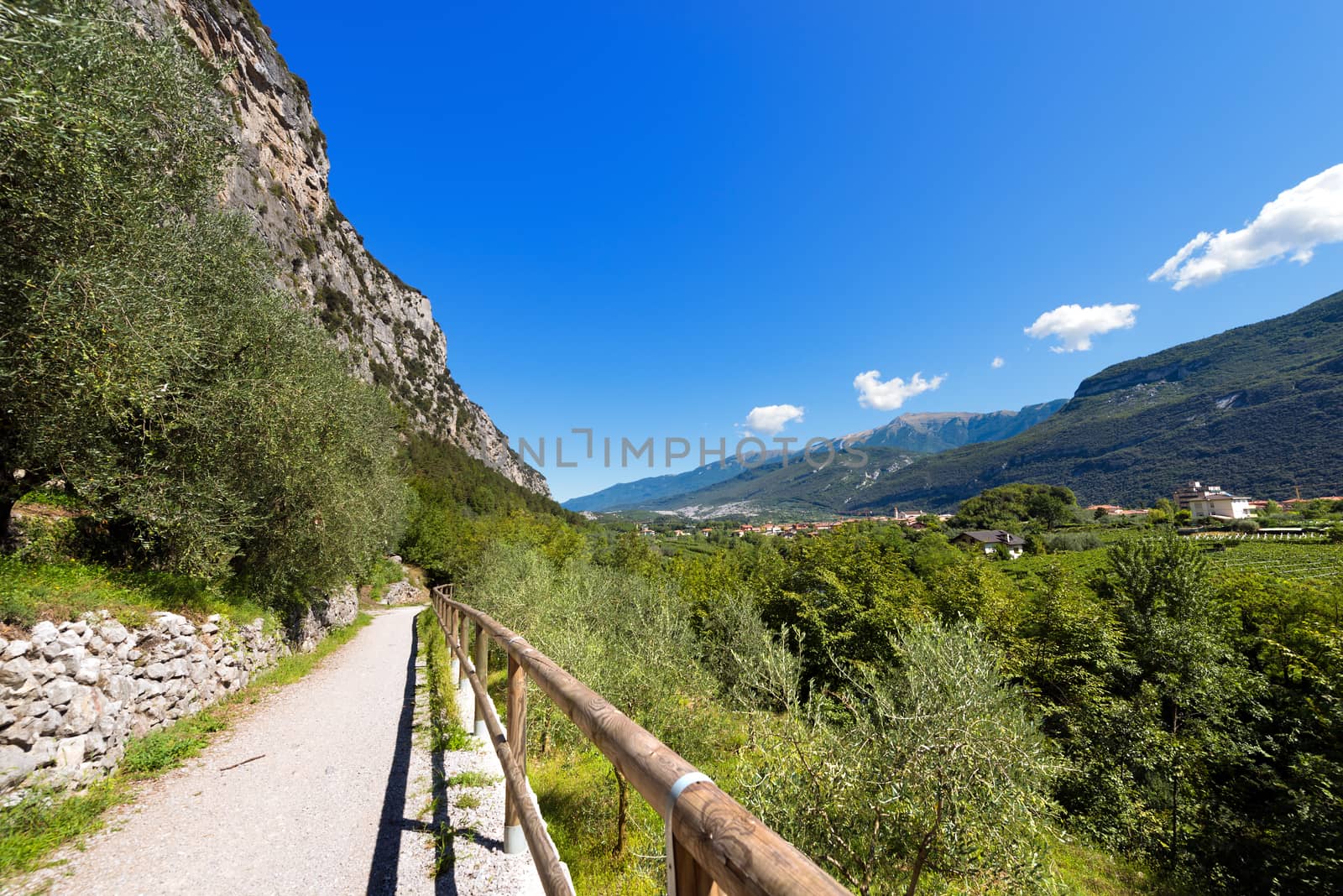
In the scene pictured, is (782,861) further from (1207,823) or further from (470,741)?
(1207,823)

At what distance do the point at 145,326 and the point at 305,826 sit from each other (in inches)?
257

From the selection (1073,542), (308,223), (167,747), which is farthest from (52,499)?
(1073,542)

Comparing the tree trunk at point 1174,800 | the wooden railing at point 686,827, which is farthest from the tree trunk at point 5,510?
the tree trunk at point 1174,800

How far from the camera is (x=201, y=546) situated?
834 centimetres

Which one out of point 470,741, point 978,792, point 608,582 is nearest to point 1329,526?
point 608,582

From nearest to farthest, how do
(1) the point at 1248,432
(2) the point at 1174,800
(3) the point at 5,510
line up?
1. (3) the point at 5,510
2. (2) the point at 1174,800
3. (1) the point at 1248,432

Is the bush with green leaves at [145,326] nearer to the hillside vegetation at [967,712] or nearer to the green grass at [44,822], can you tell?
the green grass at [44,822]

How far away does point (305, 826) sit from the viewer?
4281 millimetres

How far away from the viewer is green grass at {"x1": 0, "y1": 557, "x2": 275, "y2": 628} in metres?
5.28

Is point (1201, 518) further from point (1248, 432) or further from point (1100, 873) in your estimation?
point (1100, 873)

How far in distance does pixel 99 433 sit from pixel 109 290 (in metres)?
2.21

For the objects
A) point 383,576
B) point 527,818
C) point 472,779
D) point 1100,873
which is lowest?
point 1100,873

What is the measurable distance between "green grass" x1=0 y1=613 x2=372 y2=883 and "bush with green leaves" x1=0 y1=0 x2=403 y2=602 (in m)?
2.90

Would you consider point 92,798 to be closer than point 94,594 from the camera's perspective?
Yes
